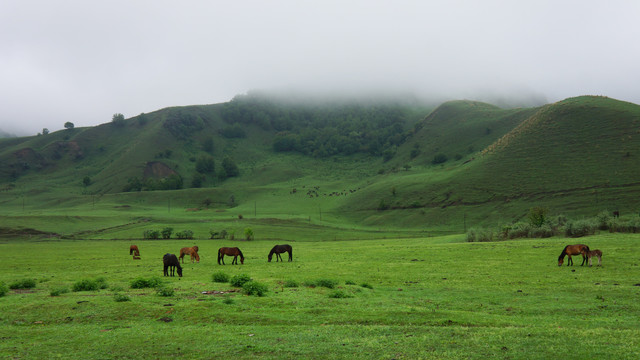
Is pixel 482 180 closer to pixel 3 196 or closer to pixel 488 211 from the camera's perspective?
pixel 488 211

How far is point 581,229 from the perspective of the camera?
153ft

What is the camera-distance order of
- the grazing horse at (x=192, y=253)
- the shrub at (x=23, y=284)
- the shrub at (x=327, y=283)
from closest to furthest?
the shrub at (x=327, y=283)
the shrub at (x=23, y=284)
the grazing horse at (x=192, y=253)

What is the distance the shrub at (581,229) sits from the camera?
46.4 metres

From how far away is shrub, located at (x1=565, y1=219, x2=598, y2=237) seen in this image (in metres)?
46.4

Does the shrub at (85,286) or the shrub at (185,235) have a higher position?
the shrub at (85,286)

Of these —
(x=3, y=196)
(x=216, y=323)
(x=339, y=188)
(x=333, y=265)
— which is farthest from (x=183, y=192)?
(x=216, y=323)

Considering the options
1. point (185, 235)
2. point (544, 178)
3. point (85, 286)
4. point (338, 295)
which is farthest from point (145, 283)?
point (544, 178)

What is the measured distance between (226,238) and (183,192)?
97981mm

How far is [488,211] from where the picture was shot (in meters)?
100

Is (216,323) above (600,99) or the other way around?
the other way around

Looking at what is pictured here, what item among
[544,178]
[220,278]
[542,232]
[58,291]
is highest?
[544,178]

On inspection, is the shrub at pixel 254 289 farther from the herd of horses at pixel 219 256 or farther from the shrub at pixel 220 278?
the herd of horses at pixel 219 256

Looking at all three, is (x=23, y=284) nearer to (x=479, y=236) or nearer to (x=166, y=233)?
→ (x=479, y=236)

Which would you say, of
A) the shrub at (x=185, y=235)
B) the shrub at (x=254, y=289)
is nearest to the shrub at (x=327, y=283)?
the shrub at (x=254, y=289)
